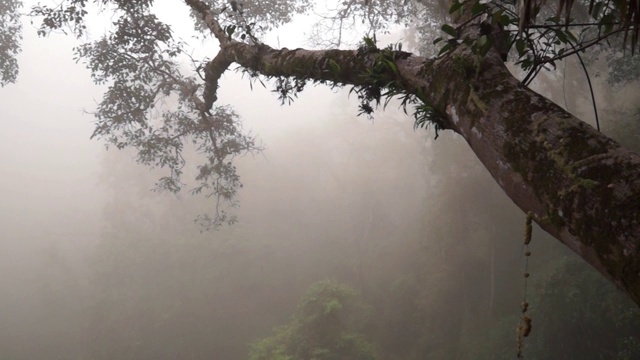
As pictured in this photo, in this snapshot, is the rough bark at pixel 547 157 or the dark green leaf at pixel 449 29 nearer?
the rough bark at pixel 547 157

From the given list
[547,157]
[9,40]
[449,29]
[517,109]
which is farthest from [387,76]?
[9,40]

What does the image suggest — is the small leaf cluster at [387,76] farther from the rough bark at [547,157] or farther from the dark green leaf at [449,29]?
the dark green leaf at [449,29]

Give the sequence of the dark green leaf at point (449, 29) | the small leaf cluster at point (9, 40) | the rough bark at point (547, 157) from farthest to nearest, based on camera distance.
→ 1. the small leaf cluster at point (9, 40)
2. the dark green leaf at point (449, 29)
3. the rough bark at point (547, 157)

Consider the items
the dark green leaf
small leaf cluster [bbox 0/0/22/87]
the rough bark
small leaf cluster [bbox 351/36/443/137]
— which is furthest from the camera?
small leaf cluster [bbox 0/0/22/87]

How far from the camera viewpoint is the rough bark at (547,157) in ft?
2.75

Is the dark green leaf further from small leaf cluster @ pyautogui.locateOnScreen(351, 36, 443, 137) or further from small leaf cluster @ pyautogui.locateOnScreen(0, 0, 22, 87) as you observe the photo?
small leaf cluster @ pyautogui.locateOnScreen(0, 0, 22, 87)

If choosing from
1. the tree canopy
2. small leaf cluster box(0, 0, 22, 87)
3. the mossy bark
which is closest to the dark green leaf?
the tree canopy

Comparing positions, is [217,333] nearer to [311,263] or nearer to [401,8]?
[311,263]

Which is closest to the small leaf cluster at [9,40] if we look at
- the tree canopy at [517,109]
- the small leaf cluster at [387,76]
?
the tree canopy at [517,109]

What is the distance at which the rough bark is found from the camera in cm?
84

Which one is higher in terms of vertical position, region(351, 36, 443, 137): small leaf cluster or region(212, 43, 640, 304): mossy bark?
region(351, 36, 443, 137): small leaf cluster

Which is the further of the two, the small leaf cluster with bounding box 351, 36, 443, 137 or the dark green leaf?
the small leaf cluster with bounding box 351, 36, 443, 137

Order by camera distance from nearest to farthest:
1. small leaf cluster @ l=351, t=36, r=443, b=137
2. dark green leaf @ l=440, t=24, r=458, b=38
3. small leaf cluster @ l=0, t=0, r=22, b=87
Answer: dark green leaf @ l=440, t=24, r=458, b=38 < small leaf cluster @ l=351, t=36, r=443, b=137 < small leaf cluster @ l=0, t=0, r=22, b=87

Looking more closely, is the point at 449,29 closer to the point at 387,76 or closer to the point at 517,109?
the point at 387,76
